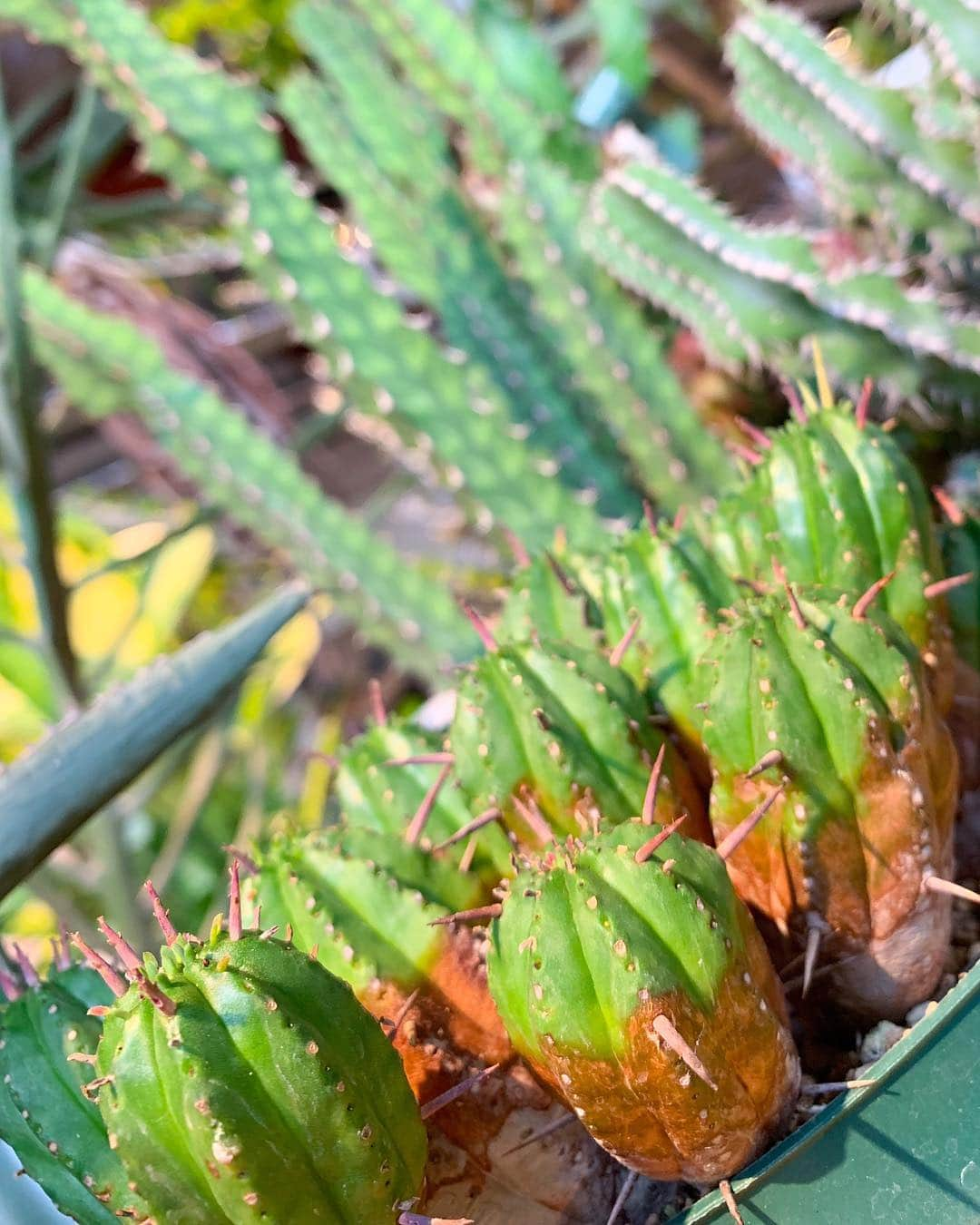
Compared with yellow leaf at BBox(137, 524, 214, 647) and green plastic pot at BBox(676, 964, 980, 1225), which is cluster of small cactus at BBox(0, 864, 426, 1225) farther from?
yellow leaf at BBox(137, 524, 214, 647)

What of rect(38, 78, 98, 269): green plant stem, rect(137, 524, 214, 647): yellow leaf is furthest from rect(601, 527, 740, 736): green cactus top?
rect(137, 524, 214, 647): yellow leaf

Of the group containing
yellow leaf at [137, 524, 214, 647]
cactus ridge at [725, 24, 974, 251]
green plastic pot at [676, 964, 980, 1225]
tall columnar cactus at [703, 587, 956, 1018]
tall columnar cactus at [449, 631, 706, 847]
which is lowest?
green plastic pot at [676, 964, 980, 1225]

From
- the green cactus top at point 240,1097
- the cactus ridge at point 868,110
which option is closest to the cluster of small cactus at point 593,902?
the green cactus top at point 240,1097

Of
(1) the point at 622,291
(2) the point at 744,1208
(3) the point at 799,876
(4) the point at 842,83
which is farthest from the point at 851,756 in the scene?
(1) the point at 622,291

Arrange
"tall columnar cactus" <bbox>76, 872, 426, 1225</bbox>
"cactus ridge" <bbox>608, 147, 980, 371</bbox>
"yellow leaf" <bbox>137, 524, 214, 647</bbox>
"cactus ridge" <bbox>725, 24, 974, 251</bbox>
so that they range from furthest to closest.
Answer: "yellow leaf" <bbox>137, 524, 214, 647</bbox> → "cactus ridge" <bbox>725, 24, 974, 251</bbox> → "cactus ridge" <bbox>608, 147, 980, 371</bbox> → "tall columnar cactus" <bbox>76, 872, 426, 1225</bbox>

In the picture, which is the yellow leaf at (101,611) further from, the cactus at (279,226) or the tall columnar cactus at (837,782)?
the tall columnar cactus at (837,782)

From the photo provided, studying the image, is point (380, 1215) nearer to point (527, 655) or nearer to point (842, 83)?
point (527, 655)
